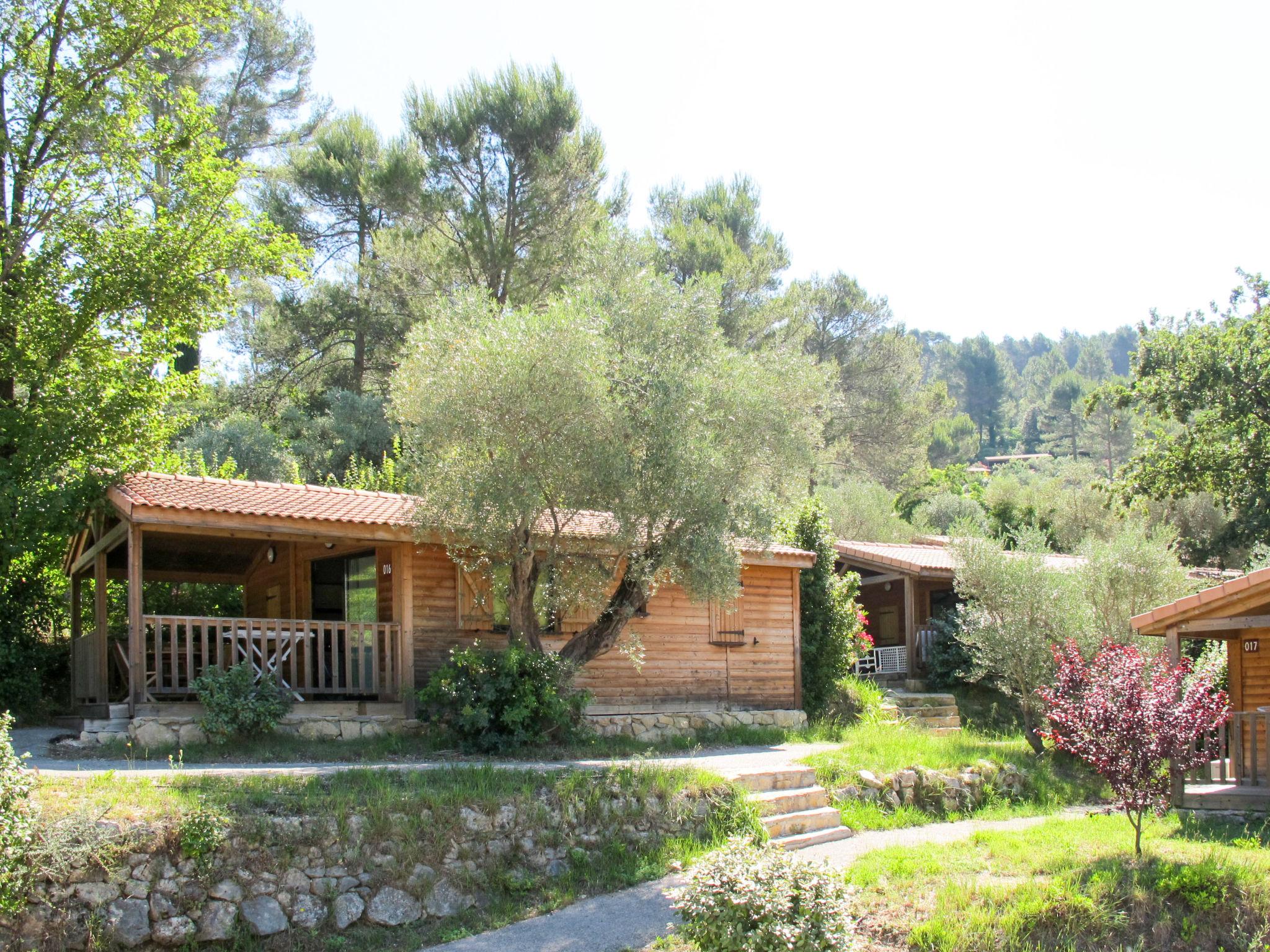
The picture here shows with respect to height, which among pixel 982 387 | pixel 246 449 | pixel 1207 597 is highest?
pixel 982 387

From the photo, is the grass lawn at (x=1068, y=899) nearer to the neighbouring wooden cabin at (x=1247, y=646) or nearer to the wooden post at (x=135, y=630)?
the neighbouring wooden cabin at (x=1247, y=646)

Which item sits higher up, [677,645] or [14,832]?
[677,645]

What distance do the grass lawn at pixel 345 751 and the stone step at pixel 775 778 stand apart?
1694mm

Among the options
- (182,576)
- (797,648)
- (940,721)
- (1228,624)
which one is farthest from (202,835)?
(940,721)

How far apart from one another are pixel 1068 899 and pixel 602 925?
3647mm

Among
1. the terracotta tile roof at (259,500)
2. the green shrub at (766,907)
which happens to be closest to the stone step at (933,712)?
the terracotta tile roof at (259,500)

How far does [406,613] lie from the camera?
13680 mm

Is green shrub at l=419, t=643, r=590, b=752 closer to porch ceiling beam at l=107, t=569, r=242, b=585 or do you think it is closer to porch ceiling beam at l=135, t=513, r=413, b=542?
porch ceiling beam at l=135, t=513, r=413, b=542

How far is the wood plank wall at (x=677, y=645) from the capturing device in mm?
14258

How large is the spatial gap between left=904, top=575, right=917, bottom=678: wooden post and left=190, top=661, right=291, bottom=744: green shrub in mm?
14652

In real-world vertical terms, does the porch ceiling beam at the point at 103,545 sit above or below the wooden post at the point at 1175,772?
above

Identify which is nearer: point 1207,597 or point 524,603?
point 1207,597

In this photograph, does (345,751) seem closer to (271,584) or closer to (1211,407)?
(271,584)

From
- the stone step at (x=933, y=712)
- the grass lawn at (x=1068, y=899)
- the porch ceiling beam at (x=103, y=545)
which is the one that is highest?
the porch ceiling beam at (x=103, y=545)
